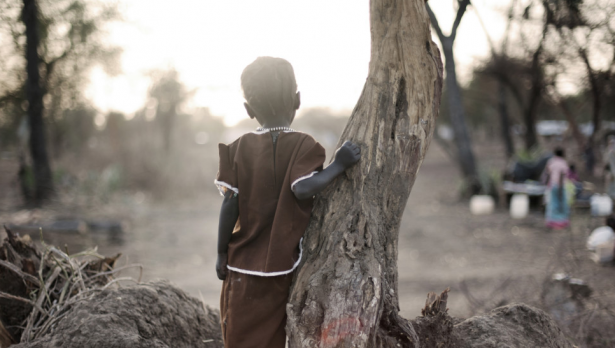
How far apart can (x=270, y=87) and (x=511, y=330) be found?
5.59 feet

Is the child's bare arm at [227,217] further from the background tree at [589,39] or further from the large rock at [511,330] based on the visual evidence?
the background tree at [589,39]

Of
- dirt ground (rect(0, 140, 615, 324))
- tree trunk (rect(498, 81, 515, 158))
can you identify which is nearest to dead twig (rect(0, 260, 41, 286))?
dirt ground (rect(0, 140, 615, 324))

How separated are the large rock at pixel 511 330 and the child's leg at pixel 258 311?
885 mm

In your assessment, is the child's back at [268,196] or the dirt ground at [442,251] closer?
the child's back at [268,196]

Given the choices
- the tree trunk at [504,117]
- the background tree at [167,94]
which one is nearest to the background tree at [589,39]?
the tree trunk at [504,117]

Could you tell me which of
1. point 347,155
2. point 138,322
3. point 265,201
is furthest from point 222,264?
point 347,155

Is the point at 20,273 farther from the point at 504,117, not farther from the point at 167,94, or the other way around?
the point at 167,94

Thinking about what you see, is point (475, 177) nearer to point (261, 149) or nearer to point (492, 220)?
point (492, 220)

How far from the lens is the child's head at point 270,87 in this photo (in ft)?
6.04

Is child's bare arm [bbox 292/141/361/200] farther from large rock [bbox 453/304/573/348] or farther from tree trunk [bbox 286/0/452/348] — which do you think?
large rock [bbox 453/304/573/348]

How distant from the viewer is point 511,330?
2217 millimetres

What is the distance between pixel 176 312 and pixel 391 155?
59.5 inches

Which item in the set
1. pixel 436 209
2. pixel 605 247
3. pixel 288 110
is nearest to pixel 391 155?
pixel 288 110

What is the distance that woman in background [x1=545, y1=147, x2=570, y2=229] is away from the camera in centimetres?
827
